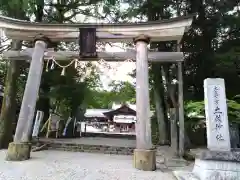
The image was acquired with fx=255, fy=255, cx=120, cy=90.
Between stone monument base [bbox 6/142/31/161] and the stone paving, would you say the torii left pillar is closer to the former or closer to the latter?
stone monument base [bbox 6/142/31/161]

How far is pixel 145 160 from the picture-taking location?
22.5ft

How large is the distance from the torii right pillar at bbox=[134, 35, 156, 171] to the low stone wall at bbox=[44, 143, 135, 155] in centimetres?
440

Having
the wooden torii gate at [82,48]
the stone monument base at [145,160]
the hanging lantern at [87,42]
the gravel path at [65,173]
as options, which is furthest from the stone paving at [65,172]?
the hanging lantern at [87,42]

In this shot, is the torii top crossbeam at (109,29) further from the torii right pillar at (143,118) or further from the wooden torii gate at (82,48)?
the torii right pillar at (143,118)

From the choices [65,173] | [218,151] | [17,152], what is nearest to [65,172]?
[65,173]

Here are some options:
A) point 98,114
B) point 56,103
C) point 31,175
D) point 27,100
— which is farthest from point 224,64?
point 98,114

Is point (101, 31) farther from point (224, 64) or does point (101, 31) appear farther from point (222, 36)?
point (222, 36)

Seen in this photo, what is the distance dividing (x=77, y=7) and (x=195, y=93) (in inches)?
335

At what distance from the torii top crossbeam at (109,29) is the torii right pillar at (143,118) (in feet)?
1.22

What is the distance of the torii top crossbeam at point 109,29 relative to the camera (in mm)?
8625

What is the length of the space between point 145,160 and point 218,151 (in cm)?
211

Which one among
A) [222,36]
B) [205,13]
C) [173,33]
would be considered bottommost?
[173,33]

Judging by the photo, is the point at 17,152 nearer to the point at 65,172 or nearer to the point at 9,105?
the point at 65,172

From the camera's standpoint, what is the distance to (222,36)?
44.0 feet
